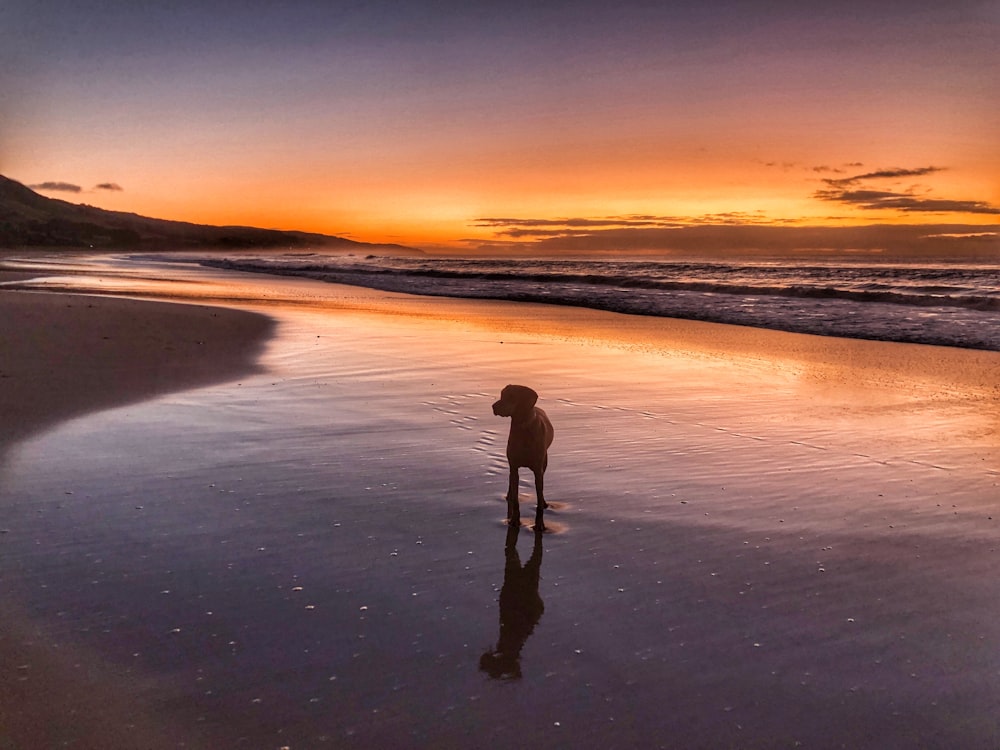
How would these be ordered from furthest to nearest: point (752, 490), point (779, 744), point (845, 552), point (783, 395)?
point (783, 395), point (752, 490), point (845, 552), point (779, 744)

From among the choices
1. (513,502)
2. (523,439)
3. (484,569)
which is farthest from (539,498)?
(484,569)

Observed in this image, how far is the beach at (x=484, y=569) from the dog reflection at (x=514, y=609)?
0.02 metres

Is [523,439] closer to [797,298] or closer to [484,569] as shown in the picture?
[484,569]

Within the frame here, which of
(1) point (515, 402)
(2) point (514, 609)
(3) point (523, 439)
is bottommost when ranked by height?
(2) point (514, 609)

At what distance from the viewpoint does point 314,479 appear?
5.84m

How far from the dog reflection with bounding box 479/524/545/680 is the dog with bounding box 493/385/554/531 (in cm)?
18

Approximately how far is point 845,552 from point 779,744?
2046mm

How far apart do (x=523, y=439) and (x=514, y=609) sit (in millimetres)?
1400

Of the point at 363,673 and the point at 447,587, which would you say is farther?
the point at 447,587

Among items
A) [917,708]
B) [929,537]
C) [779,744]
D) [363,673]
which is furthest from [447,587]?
[929,537]

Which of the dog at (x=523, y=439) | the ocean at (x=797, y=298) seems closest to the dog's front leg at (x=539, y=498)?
the dog at (x=523, y=439)

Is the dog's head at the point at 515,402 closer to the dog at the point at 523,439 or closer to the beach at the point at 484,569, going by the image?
the dog at the point at 523,439

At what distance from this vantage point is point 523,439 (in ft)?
16.6

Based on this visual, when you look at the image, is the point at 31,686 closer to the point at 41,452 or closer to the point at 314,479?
the point at 314,479
